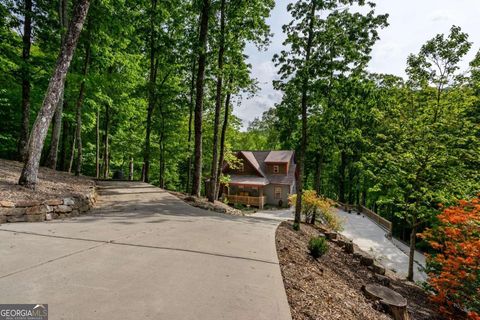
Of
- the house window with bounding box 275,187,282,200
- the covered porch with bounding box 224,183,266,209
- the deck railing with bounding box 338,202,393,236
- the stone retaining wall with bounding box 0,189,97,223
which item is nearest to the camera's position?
the stone retaining wall with bounding box 0,189,97,223

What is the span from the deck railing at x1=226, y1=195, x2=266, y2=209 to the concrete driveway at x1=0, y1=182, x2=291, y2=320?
20.5 meters

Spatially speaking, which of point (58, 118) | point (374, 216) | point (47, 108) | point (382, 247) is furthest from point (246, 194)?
point (47, 108)

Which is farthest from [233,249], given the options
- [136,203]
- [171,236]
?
[136,203]

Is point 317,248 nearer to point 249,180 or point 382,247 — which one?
point 382,247

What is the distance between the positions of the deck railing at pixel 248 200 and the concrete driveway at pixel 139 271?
67.2ft

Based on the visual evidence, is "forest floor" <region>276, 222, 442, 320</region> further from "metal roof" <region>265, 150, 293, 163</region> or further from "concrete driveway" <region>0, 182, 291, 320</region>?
"metal roof" <region>265, 150, 293, 163</region>

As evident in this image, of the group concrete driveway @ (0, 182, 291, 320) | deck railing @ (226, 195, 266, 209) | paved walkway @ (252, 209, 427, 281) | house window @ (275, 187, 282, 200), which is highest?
concrete driveway @ (0, 182, 291, 320)

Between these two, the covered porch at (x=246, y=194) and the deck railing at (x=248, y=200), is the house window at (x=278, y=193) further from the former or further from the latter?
the deck railing at (x=248, y=200)

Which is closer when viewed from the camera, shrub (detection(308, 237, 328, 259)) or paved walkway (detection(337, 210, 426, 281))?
shrub (detection(308, 237, 328, 259))

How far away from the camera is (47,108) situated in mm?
5945

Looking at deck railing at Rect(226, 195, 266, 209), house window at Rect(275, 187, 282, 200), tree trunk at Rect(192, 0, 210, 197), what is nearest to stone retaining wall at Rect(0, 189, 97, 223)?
tree trunk at Rect(192, 0, 210, 197)

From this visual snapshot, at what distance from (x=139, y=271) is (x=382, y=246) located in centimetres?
1536

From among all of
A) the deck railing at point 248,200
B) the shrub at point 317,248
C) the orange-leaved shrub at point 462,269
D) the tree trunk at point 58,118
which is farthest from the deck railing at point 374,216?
the tree trunk at point 58,118

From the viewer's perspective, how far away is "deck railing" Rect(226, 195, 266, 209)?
25.8 meters
